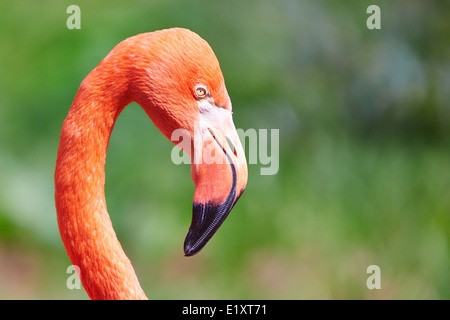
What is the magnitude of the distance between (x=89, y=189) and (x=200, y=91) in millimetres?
330

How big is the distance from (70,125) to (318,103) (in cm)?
289

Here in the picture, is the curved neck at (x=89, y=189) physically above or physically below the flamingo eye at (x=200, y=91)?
below

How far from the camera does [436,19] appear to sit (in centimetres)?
394

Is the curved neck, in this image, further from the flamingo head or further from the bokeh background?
the bokeh background

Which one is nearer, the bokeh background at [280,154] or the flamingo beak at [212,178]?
the flamingo beak at [212,178]

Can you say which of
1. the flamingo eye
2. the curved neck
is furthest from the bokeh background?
the flamingo eye

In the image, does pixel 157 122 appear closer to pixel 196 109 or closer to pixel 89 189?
pixel 196 109


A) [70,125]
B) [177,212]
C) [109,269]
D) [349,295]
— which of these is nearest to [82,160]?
[70,125]

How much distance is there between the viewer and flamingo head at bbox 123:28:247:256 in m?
1.18

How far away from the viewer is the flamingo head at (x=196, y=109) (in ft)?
3.86

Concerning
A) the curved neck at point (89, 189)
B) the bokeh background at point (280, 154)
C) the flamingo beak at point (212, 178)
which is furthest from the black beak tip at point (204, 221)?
the bokeh background at point (280, 154)

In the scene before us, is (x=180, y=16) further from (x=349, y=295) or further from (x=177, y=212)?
(x=349, y=295)

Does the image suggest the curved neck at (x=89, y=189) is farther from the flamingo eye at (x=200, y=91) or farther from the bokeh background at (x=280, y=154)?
the bokeh background at (x=280, y=154)

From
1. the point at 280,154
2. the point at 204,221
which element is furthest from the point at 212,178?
the point at 280,154
